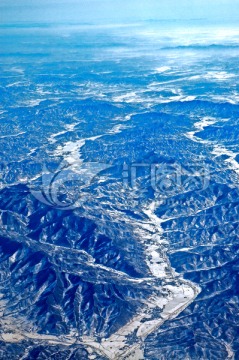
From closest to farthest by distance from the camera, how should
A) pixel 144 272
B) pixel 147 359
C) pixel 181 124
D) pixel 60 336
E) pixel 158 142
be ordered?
pixel 147 359
pixel 60 336
pixel 144 272
pixel 158 142
pixel 181 124

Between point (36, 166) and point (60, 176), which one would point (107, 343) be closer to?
point (60, 176)

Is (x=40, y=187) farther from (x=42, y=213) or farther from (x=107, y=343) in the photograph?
(x=107, y=343)

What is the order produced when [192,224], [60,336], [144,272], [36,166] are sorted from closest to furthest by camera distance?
[60,336]
[144,272]
[192,224]
[36,166]

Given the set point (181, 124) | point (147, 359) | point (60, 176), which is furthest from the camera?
point (181, 124)

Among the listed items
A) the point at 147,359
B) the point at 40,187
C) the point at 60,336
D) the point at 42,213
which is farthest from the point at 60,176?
the point at 147,359

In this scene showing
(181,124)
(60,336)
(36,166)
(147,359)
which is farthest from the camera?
(181,124)

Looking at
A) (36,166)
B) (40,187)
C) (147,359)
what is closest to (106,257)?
(147,359)

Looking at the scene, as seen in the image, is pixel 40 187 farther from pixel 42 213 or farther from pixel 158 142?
pixel 158 142

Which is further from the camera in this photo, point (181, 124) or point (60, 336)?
point (181, 124)

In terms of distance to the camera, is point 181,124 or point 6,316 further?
point 181,124
